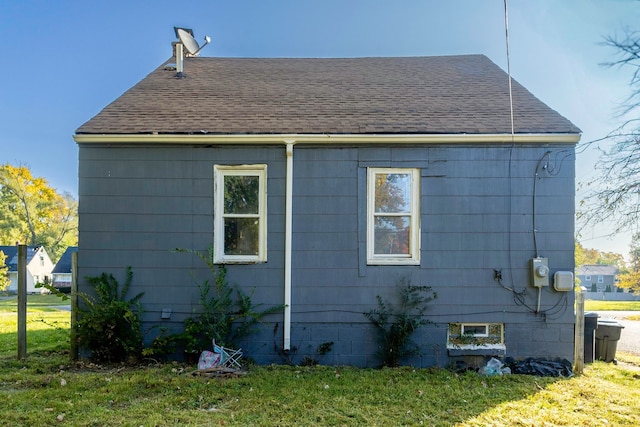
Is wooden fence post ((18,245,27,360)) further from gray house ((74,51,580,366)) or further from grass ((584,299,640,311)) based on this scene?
grass ((584,299,640,311))

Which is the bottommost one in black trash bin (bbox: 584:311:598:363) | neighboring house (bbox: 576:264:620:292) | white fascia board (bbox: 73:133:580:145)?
neighboring house (bbox: 576:264:620:292)

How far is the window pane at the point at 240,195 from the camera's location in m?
5.54

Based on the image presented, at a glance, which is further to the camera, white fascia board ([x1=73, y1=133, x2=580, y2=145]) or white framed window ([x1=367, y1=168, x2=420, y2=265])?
white framed window ([x1=367, y1=168, x2=420, y2=265])

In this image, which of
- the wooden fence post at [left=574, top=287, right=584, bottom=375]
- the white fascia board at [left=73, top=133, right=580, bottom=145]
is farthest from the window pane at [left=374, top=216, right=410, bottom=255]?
the wooden fence post at [left=574, top=287, right=584, bottom=375]

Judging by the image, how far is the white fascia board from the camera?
17.5 ft

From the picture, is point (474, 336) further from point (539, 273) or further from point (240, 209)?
point (240, 209)

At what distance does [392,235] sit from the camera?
18.1ft

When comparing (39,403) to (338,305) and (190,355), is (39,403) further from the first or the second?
(338,305)

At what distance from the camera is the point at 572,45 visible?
21.3 ft

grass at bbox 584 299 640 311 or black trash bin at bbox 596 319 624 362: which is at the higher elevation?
black trash bin at bbox 596 319 624 362

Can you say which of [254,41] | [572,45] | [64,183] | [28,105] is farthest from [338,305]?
[64,183]

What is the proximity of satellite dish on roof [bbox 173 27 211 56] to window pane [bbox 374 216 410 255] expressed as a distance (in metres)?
6.34

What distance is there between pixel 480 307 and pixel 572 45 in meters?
5.07

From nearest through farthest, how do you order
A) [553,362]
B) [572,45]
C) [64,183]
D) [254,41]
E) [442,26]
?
[553,362]
[572,45]
[442,26]
[254,41]
[64,183]
